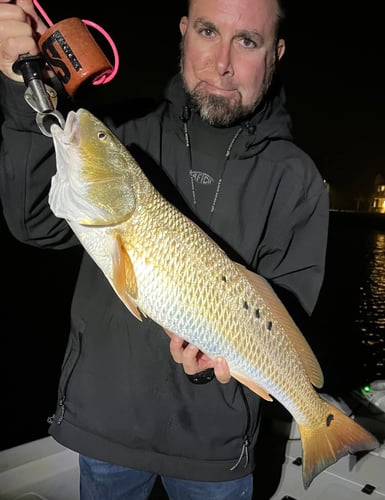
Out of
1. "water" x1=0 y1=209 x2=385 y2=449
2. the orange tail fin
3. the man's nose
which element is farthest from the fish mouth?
"water" x1=0 y1=209 x2=385 y2=449

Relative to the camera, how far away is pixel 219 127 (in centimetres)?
274

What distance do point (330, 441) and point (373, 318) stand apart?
63.9ft

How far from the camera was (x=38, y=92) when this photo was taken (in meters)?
1.82

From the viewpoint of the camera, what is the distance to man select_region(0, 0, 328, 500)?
2537 millimetres

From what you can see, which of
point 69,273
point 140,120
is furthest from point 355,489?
point 69,273

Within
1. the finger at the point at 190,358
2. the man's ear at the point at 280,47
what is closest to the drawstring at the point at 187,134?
the man's ear at the point at 280,47

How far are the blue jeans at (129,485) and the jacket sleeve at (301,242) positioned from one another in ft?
3.75

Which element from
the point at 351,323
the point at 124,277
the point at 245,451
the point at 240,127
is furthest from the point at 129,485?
the point at 351,323

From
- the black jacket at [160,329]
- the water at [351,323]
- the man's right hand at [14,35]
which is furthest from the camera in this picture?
the water at [351,323]

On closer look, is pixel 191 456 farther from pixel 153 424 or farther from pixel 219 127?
pixel 219 127

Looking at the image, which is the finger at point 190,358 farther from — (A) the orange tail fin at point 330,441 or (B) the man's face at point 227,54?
(B) the man's face at point 227,54

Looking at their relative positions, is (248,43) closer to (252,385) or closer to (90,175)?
(90,175)

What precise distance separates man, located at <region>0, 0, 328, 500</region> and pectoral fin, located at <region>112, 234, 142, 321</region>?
0.38 metres

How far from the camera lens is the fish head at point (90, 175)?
209 centimetres
